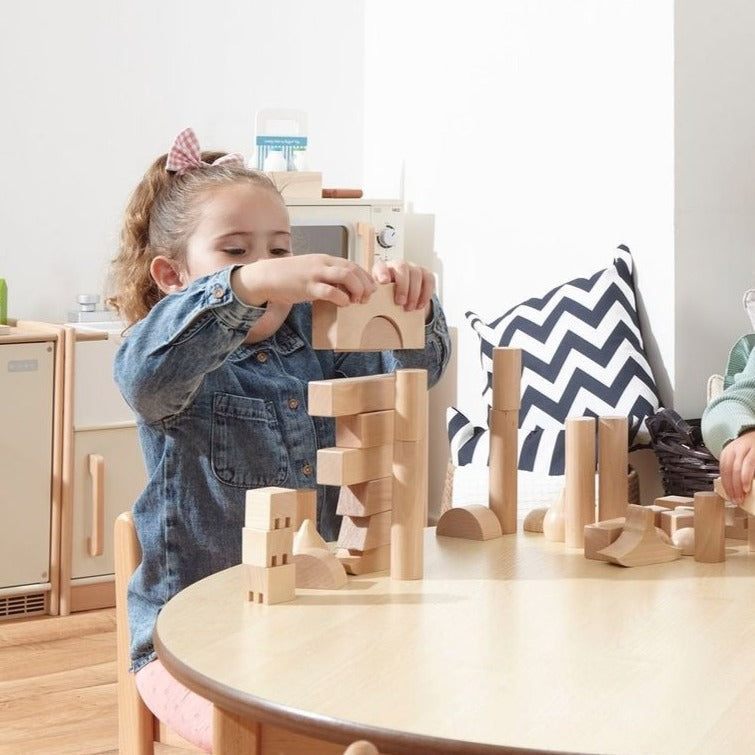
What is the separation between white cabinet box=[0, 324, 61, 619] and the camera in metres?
3.02

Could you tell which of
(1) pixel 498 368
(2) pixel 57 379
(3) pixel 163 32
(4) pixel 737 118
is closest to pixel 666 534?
(1) pixel 498 368

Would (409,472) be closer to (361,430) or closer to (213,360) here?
(361,430)

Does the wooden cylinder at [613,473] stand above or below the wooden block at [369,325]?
below

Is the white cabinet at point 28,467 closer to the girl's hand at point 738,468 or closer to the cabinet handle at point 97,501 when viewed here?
the cabinet handle at point 97,501

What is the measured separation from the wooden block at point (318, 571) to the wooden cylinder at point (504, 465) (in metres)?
0.25

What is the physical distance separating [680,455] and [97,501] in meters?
1.45

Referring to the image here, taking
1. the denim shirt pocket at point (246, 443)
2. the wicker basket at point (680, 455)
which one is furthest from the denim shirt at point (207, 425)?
the wicker basket at point (680, 455)

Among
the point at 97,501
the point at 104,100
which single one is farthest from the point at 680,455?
the point at 104,100

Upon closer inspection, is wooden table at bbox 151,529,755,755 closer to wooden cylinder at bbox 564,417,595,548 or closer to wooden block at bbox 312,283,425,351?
wooden cylinder at bbox 564,417,595,548

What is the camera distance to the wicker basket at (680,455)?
225 centimetres

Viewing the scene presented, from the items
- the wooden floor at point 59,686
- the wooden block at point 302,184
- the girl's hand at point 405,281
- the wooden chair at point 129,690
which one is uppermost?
the wooden block at point 302,184

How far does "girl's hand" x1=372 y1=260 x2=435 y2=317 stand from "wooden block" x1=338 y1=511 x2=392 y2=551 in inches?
7.4

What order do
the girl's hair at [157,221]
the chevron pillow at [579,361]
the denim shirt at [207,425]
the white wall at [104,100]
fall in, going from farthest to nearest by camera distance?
1. the white wall at [104,100]
2. the chevron pillow at [579,361]
3. the girl's hair at [157,221]
4. the denim shirt at [207,425]

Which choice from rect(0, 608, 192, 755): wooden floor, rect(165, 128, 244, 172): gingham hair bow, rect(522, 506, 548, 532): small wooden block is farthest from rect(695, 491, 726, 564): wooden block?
rect(0, 608, 192, 755): wooden floor
